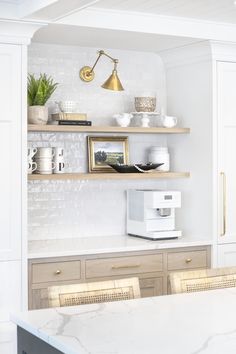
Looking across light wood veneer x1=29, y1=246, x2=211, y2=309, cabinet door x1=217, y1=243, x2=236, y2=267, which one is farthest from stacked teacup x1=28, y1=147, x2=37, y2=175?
cabinet door x1=217, y1=243, x2=236, y2=267

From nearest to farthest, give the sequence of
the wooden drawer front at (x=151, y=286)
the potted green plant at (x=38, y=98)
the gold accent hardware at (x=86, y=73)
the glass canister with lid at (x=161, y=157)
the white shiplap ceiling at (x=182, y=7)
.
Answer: the white shiplap ceiling at (x=182, y=7), the potted green plant at (x=38, y=98), the wooden drawer front at (x=151, y=286), the gold accent hardware at (x=86, y=73), the glass canister with lid at (x=161, y=157)

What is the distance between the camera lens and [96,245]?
4.66 metres

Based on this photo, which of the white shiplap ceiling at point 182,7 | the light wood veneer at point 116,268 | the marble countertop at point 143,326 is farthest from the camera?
the light wood veneer at point 116,268

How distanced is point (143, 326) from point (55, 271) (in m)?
2.12

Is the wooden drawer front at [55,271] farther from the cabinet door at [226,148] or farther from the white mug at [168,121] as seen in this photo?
the white mug at [168,121]

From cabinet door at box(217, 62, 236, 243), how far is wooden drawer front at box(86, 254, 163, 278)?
1.94 ft

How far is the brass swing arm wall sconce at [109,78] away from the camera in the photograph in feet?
15.6

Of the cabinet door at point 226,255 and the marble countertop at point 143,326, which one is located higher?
the marble countertop at point 143,326

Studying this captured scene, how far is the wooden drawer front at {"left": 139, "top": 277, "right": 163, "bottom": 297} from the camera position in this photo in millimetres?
4703

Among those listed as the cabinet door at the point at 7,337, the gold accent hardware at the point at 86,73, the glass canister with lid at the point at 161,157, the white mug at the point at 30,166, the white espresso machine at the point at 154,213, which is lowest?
the cabinet door at the point at 7,337

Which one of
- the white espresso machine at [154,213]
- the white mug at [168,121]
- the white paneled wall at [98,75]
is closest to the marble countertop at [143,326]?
the white espresso machine at [154,213]

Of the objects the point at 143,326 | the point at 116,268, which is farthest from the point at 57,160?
the point at 143,326

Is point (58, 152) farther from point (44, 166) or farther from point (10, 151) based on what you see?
point (10, 151)

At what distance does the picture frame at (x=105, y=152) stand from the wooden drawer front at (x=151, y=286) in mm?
916
